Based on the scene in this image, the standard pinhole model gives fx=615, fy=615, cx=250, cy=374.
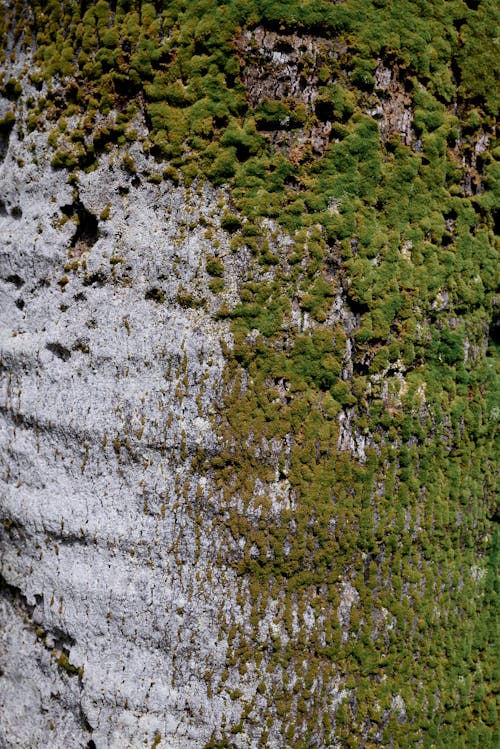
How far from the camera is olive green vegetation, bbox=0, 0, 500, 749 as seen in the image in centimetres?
167

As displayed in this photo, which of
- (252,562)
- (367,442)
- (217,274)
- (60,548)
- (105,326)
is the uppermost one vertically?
(217,274)

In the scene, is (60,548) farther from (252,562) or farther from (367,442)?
(367,442)

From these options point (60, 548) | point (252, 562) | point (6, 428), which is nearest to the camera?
point (252, 562)

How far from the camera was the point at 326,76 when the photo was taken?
1.68 metres

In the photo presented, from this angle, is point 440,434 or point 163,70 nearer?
point 163,70

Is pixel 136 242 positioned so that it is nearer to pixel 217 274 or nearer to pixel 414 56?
pixel 217 274

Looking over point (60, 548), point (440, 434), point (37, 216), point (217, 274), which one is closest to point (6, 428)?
point (60, 548)

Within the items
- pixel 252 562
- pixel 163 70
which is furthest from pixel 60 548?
pixel 163 70

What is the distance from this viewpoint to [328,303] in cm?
170

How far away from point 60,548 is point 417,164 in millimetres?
1510

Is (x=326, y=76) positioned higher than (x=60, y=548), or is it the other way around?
(x=326, y=76)

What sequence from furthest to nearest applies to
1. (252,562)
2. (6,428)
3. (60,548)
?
(6,428), (60,548), (252,562)

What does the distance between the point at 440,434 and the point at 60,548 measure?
1.16m

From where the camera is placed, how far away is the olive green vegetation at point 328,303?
1.67 m
